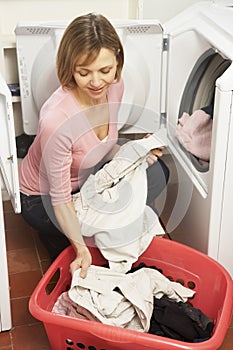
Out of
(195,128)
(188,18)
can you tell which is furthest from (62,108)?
(188,18)

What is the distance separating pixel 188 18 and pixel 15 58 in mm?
759

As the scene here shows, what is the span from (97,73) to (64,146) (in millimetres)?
265

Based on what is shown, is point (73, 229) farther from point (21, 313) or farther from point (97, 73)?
point (97, 73)

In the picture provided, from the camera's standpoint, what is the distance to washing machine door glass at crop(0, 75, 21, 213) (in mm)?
1692

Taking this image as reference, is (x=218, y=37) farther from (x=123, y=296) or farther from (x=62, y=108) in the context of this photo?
(x=123, y=296)

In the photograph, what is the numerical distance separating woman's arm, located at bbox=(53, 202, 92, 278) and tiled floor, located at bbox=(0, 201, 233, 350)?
0.95 ft

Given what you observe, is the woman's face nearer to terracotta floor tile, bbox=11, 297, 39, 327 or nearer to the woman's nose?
the woman's nose

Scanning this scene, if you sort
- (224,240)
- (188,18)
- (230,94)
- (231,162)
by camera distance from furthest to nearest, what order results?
(188,18)
(224,240)
(231,162)
(230,94)

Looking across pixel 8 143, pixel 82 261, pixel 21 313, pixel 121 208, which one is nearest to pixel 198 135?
pixel 121 208

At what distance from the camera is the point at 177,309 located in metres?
1.90

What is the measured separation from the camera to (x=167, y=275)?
7.03ft

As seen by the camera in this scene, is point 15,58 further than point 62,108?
Yes

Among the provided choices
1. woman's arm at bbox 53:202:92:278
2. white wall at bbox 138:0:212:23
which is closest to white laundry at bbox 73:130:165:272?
woman's arm at bbox 53:202:92:278

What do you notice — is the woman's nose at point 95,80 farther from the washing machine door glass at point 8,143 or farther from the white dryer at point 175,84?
the white dryer at point 175,84
